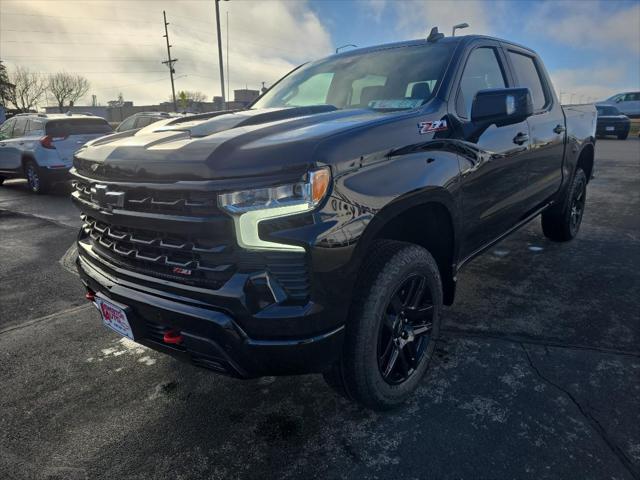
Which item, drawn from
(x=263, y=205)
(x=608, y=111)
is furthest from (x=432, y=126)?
(x=608, y=111)

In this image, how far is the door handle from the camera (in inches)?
125

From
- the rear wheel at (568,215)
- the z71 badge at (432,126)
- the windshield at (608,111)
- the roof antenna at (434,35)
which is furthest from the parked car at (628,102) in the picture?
→ the z71 badge at (432,126)

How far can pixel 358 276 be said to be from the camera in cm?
196

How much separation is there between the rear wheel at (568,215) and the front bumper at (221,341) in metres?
3.91

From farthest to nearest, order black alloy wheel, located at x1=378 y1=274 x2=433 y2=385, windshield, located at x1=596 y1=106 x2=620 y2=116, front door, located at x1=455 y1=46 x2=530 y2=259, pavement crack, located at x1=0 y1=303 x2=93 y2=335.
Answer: windshield, located at x1=596 y1=106 x2=620 y2=116
pavement crack, located at x1=0 y1=303 x2=93 y2=335
front door, located at x1=455 y1=46 x2=530 y2=259
black alloy wheel, located at x1=378 y1=274 x2=433 y2=385

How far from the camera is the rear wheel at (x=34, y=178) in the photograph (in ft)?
29.8

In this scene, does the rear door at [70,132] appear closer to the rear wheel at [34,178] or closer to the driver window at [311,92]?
the rear wheel at [34,178]

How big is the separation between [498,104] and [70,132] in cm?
903

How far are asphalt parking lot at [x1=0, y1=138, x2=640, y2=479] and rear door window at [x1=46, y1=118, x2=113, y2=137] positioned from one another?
6463 millimetres

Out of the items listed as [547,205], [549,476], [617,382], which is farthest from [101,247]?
[547,205]

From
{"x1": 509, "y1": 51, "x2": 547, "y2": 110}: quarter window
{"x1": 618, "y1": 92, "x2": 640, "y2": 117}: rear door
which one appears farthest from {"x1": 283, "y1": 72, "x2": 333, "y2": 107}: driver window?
{"x1": 618, "y1": 92, "x2": 640, "y2": 117}: rear door

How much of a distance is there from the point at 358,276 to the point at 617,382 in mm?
1653

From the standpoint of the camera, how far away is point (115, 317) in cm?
216

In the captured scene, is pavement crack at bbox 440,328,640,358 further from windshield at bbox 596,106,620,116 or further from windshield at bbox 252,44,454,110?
windshield at bbox 596,106,620,116
